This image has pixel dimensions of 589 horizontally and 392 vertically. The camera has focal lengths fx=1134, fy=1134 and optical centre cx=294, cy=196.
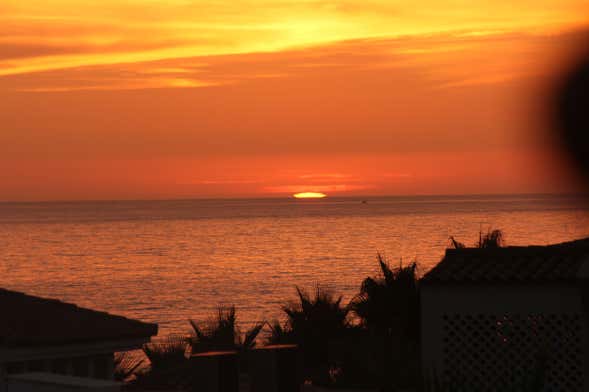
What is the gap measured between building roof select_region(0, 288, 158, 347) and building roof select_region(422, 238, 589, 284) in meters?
5.58

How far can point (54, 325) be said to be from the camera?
8.91 metres

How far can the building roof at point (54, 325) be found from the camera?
841 cm

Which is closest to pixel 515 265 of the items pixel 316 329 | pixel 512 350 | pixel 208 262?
pixel 512 350

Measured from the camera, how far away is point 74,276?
320 ft

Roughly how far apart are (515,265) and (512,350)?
45.1 inches

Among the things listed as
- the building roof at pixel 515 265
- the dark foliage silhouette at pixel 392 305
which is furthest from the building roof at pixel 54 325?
the dark foliage silhouette at pixel 392 305

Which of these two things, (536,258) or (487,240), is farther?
(487,240)

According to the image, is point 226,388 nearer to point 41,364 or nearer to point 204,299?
point 41,364

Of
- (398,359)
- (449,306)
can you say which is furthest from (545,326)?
(398,359)

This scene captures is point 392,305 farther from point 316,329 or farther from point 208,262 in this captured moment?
point 208,262

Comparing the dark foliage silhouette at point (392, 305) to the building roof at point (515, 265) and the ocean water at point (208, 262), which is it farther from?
the ocean water at point (208, 262)

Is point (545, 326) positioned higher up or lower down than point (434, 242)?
lower down

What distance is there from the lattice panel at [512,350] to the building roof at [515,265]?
457 mm

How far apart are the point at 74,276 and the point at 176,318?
115ft
